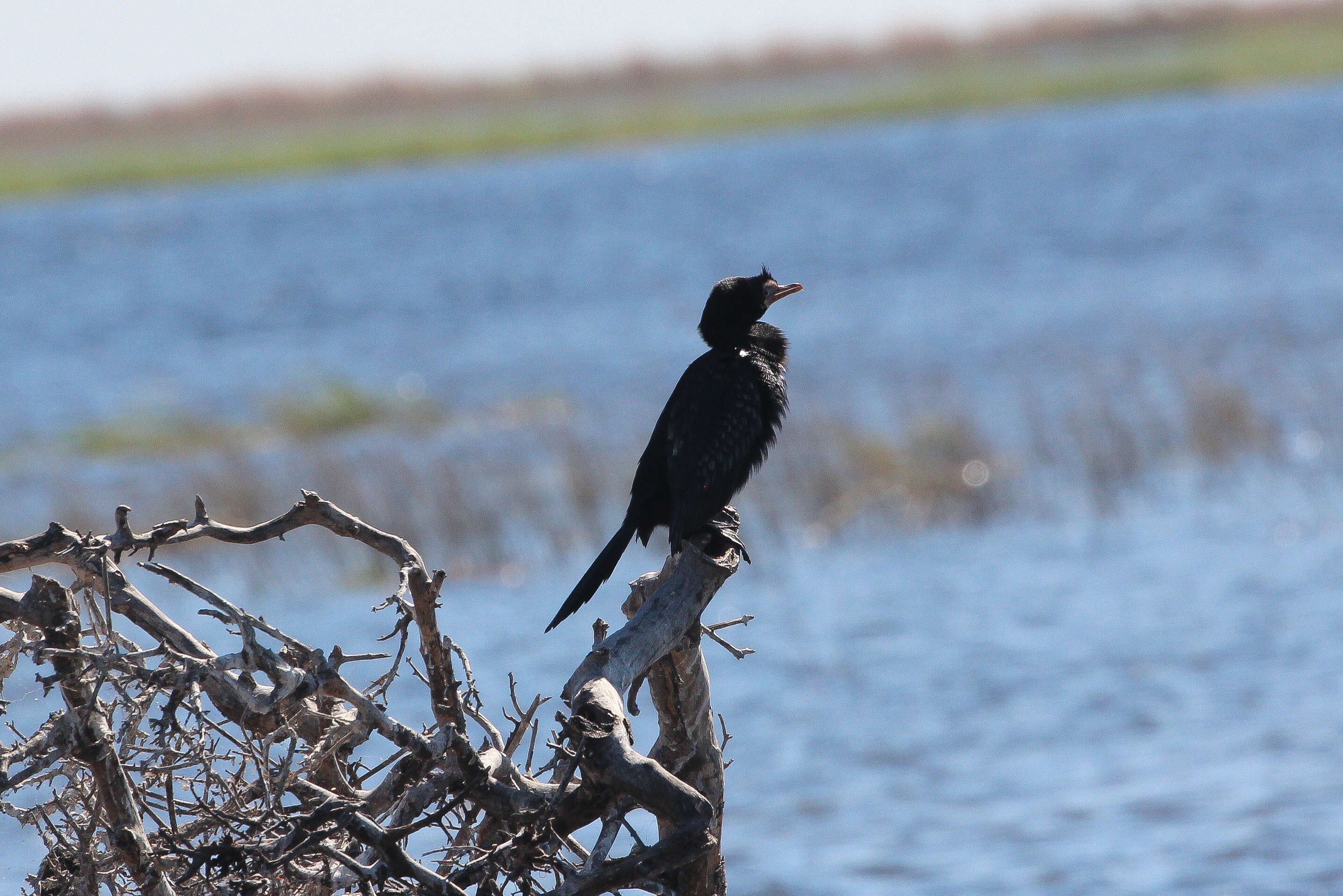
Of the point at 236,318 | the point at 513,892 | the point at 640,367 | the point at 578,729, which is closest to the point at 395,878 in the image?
the point at 513,892

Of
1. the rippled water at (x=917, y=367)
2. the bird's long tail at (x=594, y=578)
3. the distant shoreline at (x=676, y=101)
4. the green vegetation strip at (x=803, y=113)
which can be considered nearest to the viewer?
the bird's long tail at (x=594, y=578)

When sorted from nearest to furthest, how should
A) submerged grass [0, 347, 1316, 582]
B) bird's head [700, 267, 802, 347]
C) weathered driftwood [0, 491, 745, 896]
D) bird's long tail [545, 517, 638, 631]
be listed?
1. weathered driftwood [0, 491, 745, 896]
2. bird's long tail [545, 517, 638, 631]
3. bird's head [700, 267, 802, 347]
4. submerged grass [0, 347, 1316, 582]

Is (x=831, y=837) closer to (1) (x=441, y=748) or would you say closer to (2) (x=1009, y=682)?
(2) (x=1009, y=682)

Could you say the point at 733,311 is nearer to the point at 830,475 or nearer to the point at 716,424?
the point at 716,424

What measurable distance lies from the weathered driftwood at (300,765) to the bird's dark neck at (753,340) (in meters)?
1.55

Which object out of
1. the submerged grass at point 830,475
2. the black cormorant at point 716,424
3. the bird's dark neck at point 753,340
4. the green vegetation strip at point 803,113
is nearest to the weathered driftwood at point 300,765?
the black cormorant at point 716,424

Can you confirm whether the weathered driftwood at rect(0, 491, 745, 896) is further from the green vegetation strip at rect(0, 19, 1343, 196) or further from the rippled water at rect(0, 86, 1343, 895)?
the green vegetation strip at rect(0, 19, 1343, 196)

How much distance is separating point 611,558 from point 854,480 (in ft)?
19.8

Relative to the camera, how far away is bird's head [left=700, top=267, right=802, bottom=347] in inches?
154

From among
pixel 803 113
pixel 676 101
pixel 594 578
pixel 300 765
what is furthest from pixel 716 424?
pixel 676 101

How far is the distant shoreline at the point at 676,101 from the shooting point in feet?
127

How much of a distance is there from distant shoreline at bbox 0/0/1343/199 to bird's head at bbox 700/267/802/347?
1343 inches

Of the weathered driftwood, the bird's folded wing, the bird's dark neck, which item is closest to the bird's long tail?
the bird's folded wing

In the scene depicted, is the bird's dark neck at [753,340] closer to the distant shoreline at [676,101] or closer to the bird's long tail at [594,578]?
the bird's long tail at [594,578]
